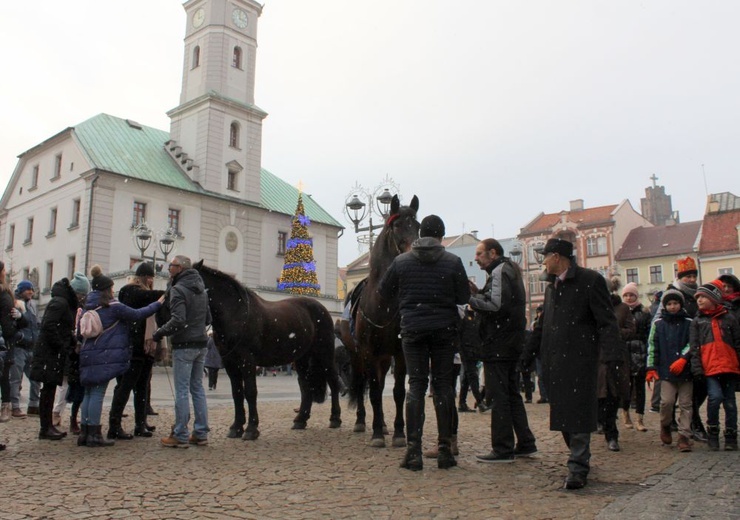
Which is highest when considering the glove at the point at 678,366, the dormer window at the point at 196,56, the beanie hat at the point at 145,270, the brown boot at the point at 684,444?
the dormer window at the point at 196,56

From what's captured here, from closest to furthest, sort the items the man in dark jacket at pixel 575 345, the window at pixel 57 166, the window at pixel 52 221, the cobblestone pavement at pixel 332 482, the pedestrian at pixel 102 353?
the cobblestone pavement at pixel 332 482
the man in dark jacket at pixel 575 345
the pedestrian at pixel 102 353
the window at pixel 52 221
the window at pixel 57 166

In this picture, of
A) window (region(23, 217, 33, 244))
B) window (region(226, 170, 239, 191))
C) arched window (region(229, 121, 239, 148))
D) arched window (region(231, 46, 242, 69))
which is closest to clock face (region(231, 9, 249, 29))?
arched window (region(231, 46, 242, 69))

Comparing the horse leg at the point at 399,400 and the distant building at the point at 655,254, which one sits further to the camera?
the distant building at the point at 655,254

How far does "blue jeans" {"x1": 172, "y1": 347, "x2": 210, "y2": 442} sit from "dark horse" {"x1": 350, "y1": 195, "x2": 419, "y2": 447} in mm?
1907

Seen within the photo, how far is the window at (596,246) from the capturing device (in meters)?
59.9

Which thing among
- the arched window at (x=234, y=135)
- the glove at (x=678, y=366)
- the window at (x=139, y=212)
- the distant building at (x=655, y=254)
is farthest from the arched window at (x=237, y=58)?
the glove at (x=678, y=366)

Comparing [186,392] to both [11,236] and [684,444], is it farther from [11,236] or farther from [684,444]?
[11,236]

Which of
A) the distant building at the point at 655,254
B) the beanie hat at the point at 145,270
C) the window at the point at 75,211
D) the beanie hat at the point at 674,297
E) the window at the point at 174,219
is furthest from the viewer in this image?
the distant building at the point at 655,254

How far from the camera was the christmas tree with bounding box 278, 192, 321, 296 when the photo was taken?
3675cm

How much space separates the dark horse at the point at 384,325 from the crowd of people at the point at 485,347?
2.35 ft

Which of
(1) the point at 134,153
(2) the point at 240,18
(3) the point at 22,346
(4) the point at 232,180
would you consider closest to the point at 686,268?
(3) the point at 22,346

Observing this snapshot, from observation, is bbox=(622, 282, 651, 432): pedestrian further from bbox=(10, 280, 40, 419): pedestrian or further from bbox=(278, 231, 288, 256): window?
bbox=(278, 231, 288, 256): window

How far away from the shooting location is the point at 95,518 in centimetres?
395

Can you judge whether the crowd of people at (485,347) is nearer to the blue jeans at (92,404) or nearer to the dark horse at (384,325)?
the blue jeans at (92,404)
